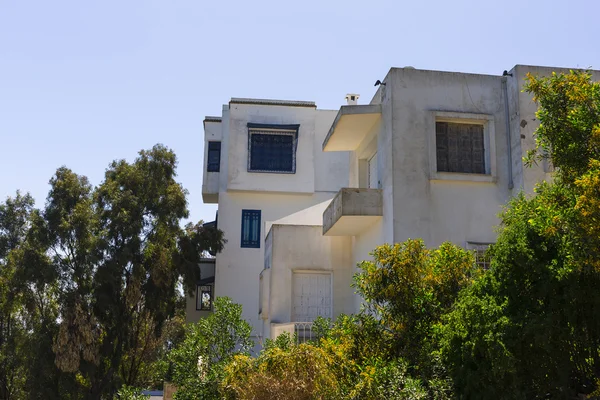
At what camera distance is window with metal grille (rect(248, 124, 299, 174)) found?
3167 cm

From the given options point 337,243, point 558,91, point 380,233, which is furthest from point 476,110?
point 558,91

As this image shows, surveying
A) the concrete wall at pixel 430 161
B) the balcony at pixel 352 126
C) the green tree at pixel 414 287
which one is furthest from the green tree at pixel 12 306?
the green tree at pixel 414 287

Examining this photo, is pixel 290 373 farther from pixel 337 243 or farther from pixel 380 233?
pixel 337 243

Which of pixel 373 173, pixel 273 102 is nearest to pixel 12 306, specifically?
pixel 273 102

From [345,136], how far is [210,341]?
8.98 meters

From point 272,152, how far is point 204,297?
24.3 ft

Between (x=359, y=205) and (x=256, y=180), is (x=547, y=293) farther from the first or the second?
(x=256, y=180)

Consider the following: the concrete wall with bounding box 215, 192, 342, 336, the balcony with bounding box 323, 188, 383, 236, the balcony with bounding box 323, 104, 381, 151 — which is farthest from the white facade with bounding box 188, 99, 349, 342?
the balcony with bounding box 323, 188, 383, 236

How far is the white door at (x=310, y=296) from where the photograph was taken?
20500 millimetres

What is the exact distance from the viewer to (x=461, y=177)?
1645cm

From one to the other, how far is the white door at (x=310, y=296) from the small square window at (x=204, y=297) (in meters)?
12.7

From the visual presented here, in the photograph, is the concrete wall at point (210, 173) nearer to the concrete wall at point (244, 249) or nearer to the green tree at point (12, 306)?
the concrete wall at point (244, 249)

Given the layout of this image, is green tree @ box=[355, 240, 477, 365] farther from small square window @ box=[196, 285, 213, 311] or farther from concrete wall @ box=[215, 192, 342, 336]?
small square window @ box=[196, 285, 213, 311]

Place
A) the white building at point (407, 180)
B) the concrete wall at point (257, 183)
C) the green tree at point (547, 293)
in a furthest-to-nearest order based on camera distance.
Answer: the concrete wall at point (257, 183), the white building at point (407, 180), the green tree at point (547, 293)
